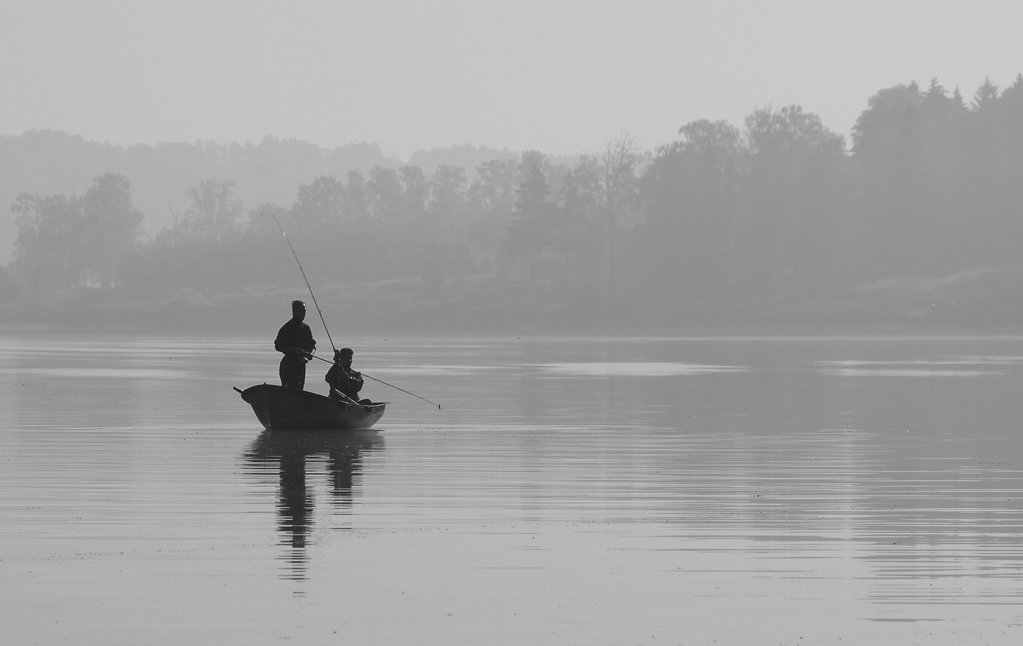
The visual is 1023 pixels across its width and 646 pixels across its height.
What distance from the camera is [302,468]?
88.2ft

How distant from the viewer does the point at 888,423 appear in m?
37.8

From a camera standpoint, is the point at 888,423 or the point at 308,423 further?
the point at 888,423

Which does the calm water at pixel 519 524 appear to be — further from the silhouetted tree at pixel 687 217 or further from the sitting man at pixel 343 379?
the silhouetted tree at pixel 687 217

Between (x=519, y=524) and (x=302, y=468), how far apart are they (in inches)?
295

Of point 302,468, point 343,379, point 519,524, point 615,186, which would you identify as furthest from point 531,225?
point 519,524

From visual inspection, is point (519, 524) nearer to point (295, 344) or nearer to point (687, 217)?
point (295, 344)

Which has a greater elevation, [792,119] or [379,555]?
[792,119]

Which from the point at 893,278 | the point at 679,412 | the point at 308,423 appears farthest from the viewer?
the point at 893,278

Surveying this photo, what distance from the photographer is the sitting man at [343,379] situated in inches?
1339

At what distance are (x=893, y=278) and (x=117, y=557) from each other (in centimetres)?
14224

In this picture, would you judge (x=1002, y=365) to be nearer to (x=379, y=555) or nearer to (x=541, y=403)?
(x=541, y=403)

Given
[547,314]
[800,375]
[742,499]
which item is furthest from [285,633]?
[547,314]

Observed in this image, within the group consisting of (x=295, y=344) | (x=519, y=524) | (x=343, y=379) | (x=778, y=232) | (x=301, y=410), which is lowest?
(x=519, y=524)

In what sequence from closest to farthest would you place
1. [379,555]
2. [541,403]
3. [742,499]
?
[379,555] → [742,499] → [541,403]
